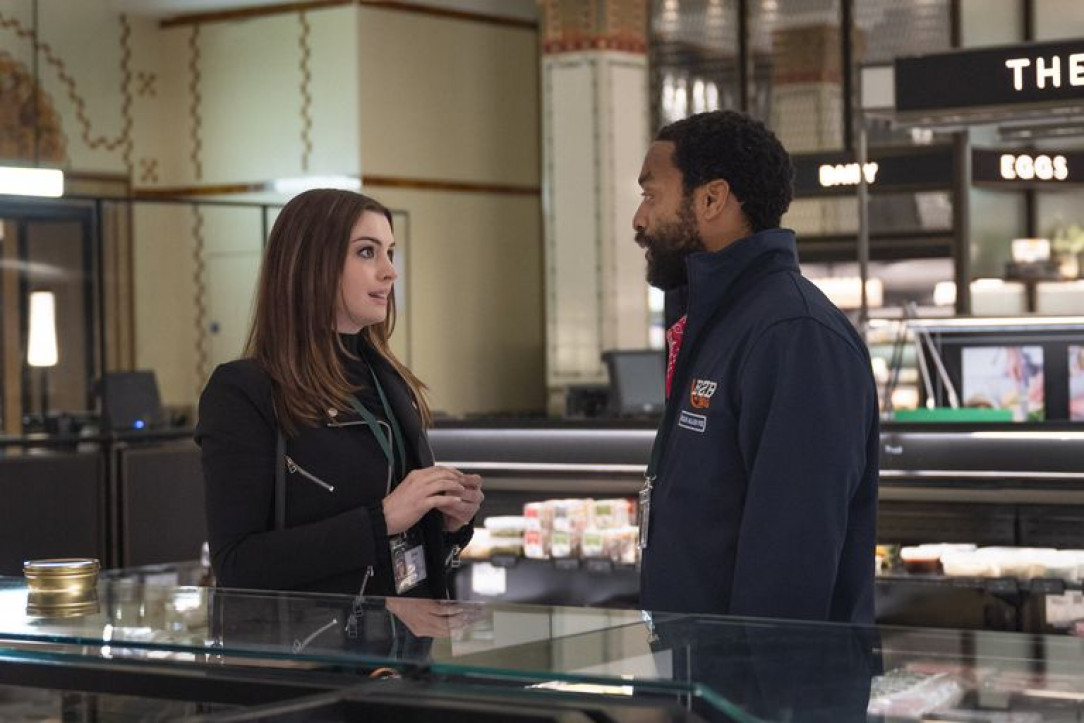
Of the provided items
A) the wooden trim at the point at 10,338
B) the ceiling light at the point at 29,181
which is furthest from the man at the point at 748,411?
the wooden trim at the point at 10,338

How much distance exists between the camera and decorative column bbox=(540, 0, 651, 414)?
11930mm

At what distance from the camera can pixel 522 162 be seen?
43.4 feet

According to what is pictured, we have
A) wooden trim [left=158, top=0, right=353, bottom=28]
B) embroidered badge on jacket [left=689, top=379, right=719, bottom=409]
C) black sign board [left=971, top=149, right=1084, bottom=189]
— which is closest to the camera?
embroidered badge on jacket [left=689, top=379, right=719, bottom=409]

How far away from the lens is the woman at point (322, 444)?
2.43 meters

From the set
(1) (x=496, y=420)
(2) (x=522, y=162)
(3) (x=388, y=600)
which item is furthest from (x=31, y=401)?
(3) (x=388, y=600)

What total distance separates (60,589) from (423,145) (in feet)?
33.7

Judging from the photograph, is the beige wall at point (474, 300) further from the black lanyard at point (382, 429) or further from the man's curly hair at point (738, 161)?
the man's curly hair at point (738, 161)

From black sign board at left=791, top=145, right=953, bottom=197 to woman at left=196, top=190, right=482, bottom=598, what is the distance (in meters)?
6.19

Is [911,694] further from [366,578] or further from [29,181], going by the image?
[29,181]

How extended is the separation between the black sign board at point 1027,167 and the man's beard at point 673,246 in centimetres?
495

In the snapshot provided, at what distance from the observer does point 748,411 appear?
2.25 metres

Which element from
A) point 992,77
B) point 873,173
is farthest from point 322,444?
point 873,173

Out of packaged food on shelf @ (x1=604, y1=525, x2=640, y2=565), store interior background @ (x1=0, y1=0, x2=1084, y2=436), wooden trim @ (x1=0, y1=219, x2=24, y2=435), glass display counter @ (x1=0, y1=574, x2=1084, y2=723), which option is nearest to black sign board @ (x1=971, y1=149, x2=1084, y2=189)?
packaged food on shelf @ (x1=604, y1=525, x2=640, y2=565)

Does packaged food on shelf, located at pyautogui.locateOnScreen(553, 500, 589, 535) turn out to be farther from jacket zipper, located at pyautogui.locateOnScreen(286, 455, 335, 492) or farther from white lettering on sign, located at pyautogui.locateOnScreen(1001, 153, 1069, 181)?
jacket zipper, located at pyautogui.locateOnScreen(286, 455, 335, 492)
